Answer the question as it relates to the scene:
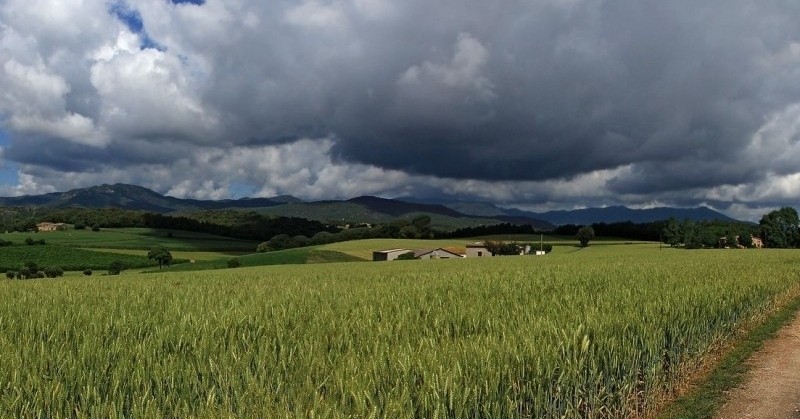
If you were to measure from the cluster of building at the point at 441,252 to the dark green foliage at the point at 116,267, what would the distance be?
137 ft

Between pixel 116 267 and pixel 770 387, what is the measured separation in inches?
3742

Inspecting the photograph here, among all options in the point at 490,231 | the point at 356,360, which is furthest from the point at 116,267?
the point at 490,231

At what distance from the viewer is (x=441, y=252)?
106625mm

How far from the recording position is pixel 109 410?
15.9ft

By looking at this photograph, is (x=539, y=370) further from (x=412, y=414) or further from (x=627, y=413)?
(x=627, y=413)

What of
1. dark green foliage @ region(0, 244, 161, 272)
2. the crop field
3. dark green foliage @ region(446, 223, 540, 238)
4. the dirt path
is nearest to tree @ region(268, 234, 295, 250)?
dark green foliage @ region(0, 244, 161, 272)

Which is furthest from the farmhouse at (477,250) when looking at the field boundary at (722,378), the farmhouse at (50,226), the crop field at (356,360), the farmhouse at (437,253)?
the farmhouse at (50,226)

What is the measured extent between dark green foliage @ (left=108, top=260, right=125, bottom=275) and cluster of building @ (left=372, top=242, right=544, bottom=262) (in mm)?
41695

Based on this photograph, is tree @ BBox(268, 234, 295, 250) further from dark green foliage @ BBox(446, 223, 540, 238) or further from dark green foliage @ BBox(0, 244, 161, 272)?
dark green foliage @ BBox(446, 223, 540, 238)

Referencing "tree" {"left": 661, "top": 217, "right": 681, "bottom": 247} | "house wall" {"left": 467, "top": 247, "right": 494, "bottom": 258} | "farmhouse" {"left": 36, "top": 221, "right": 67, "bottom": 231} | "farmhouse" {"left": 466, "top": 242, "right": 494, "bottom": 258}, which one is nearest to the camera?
"house wall" {"left": 467, "top": 247, "right": 494, "bottom": 258}

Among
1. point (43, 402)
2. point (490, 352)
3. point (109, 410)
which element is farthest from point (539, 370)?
point (43, 402)

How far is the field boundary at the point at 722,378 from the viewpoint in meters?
9.48

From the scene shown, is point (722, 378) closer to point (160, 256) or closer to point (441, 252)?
point (441, 252)

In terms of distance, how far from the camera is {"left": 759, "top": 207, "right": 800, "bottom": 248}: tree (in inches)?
5231
